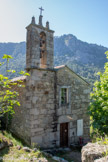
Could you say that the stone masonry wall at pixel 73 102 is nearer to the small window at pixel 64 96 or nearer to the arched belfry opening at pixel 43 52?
the small window at pixel 64 96

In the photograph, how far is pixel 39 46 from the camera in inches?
311

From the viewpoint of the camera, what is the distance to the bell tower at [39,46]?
24.8 ft

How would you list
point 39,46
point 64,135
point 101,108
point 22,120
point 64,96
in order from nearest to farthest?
point 101,108, point 39,46, point 22,120, point 64,135, point 64,96

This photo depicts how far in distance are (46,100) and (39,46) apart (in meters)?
3.12

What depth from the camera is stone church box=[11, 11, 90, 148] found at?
24.6 ft

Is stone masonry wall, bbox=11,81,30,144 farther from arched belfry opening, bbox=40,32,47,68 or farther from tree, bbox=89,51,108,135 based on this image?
tree, bbox=89,51,108,135

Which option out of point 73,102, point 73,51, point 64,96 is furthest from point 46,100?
point 73,51

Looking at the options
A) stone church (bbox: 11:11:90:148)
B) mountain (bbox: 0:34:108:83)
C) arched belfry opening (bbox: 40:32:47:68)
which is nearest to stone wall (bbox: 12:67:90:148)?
stone church (bbox: 11:11:90:148)

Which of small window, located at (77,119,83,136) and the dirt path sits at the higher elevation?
small window, located at (77,119,83,136)

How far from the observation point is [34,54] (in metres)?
7.59

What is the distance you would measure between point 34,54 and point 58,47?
88199 mm

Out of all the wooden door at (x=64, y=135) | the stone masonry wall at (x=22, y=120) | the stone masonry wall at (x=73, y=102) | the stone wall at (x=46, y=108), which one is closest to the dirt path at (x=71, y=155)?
the wooden door at (x=64, y=135)

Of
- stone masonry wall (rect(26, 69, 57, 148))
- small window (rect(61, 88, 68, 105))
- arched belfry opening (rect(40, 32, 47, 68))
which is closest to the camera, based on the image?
stone masonry wall (rect(26, 69, 57, 148))

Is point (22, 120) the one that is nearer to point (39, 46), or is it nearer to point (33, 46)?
point (33, 46)
